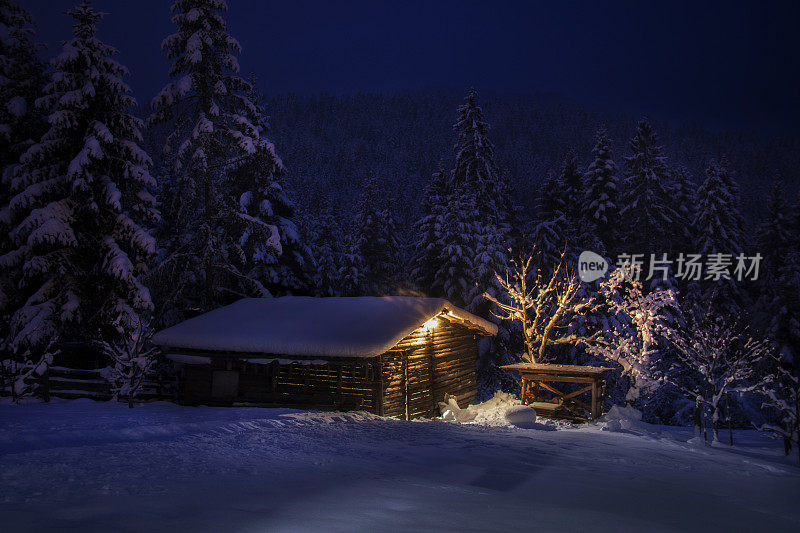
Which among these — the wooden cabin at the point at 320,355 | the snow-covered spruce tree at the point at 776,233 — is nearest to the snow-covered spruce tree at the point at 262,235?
the wooden cabin at the point at 320,355

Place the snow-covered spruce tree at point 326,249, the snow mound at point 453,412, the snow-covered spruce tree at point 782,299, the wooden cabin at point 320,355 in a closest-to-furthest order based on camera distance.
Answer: the wooden cabin at point 320,355 → the snow mound at point 453,412 → the snow-covered spruce tree at point 782,299 → the snow-covered spruce tree at point 326,249

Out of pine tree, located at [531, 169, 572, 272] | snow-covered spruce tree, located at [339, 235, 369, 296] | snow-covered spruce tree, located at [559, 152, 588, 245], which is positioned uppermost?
snow-covered spruce tree, located at [559, 152, 588, 245]

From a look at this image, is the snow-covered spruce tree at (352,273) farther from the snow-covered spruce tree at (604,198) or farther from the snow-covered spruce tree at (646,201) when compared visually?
the snow-covered spruce tree at (646,201)

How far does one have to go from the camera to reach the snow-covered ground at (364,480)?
5.96 m

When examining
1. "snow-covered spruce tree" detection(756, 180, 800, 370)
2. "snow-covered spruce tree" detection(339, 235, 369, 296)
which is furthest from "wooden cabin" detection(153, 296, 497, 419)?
"snow-covered spruce tree" detection(756, 180, 800, 370)

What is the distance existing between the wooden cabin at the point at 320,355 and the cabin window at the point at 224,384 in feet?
0.12

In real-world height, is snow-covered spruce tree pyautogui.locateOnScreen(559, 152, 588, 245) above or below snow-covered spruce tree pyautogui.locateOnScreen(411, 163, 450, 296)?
above

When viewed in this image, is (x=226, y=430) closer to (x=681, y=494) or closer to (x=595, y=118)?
(x=681, y=494)

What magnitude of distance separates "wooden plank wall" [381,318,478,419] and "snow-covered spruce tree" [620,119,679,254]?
1789cm

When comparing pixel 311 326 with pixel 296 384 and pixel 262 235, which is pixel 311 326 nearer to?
pixel 296 384

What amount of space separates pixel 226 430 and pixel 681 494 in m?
8.64

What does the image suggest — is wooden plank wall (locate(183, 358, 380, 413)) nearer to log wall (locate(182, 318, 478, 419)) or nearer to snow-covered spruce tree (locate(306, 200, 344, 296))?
log wall (locate(182, 318, 478, 419))

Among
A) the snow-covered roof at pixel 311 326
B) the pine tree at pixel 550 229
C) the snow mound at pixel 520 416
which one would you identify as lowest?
the snow mound at pixel 520 416

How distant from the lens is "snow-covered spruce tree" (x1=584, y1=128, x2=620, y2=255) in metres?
35.8
